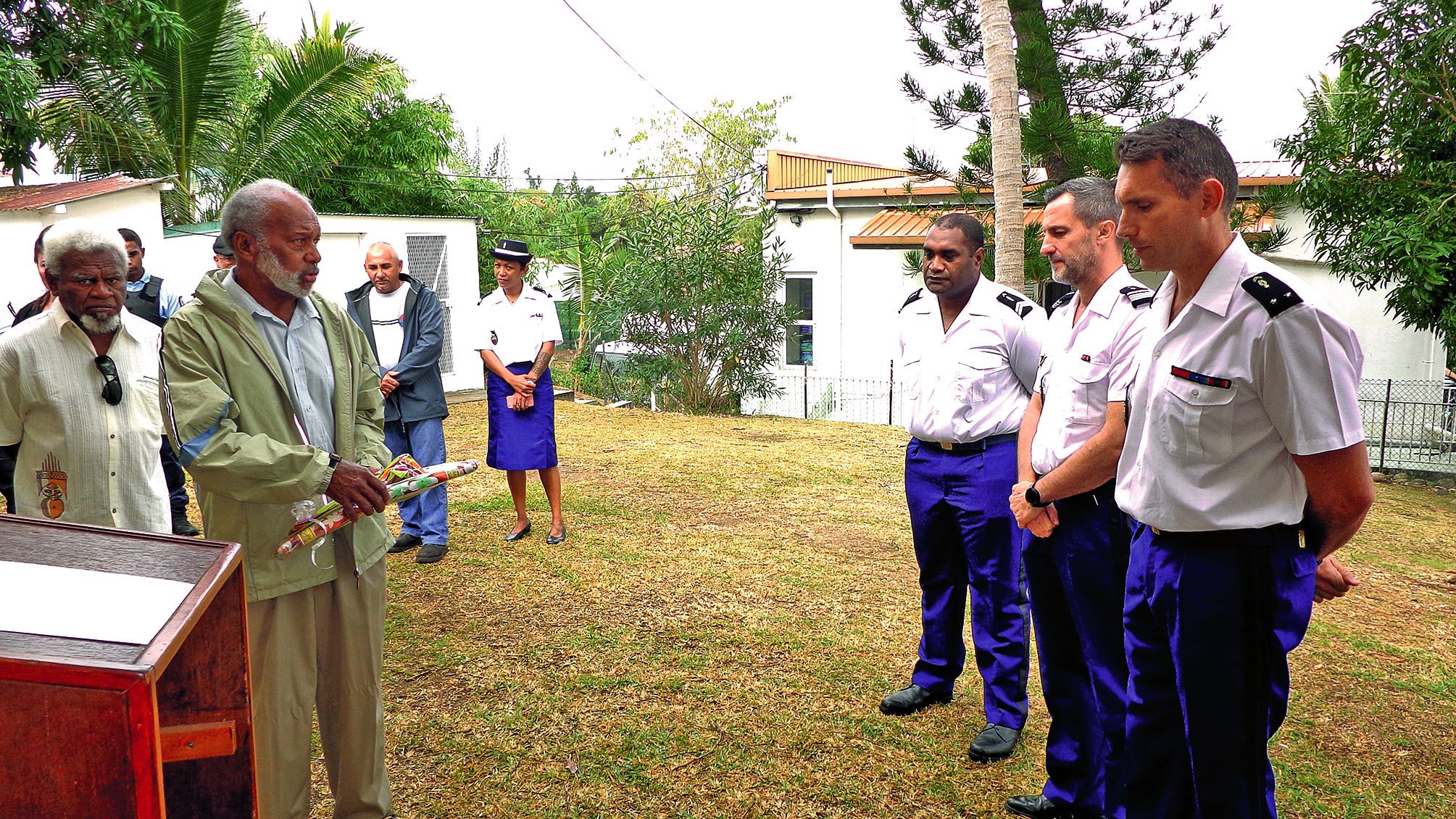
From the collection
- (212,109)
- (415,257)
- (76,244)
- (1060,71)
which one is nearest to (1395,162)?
(1060,71)

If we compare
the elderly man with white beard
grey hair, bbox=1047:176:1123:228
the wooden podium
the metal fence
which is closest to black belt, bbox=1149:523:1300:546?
grey hair, bbox=1047:176:1123:228

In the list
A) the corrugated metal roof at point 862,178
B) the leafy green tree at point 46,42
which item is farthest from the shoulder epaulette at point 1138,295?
the corrugated metal roof at point 862,178

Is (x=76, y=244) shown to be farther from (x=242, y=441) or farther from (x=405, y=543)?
Result: (x=405, y=543)

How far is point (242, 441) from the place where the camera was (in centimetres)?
256

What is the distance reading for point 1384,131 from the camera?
858 centimetres

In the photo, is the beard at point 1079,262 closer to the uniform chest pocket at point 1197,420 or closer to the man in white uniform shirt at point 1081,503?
the man in white uniform shirt at point 1081,503

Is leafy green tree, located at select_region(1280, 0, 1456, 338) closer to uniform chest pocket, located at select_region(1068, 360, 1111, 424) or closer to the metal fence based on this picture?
the metal fence

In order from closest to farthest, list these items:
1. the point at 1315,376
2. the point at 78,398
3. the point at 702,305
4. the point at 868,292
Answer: the point at 1315,376 < the point at 78,398 < the point at 702,305 < the point at 868,292

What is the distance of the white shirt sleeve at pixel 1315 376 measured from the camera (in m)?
1.94

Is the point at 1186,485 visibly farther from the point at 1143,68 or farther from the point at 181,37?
the point at 1143,68

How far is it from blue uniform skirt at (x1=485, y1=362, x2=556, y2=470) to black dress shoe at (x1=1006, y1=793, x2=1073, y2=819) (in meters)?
3.71

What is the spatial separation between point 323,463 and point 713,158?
3073 centimetres

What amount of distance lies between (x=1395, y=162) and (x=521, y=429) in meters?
8.16

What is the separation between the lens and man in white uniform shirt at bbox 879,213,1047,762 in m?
3.49
